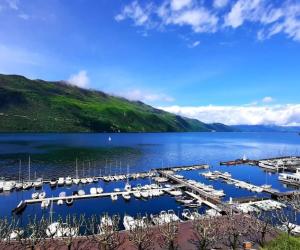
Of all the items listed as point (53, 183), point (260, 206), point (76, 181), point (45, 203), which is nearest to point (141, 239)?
point (260, 206)

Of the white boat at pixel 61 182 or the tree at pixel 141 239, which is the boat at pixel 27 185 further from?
the tree at pixel 141 239

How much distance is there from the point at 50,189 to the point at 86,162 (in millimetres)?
63797

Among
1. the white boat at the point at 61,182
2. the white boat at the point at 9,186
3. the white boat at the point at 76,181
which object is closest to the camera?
the white boat at the point at 9,186

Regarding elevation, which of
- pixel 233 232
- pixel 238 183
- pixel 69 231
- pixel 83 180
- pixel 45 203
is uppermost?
pixel 233 232

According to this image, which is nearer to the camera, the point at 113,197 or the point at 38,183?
the point at 113,197

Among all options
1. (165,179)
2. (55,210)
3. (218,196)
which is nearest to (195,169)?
(165,179)

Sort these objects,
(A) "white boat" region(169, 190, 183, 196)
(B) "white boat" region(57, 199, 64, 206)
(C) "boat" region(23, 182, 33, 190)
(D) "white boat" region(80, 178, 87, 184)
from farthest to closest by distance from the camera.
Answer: (D) "white boat" region(80, 178, 87, 184)
(C) "boat" region(23, 182, 33, 190)
(A) "white boat" region(169, 190, 183, 196)
(B) "white boat" region(57, 199, 64, 206)

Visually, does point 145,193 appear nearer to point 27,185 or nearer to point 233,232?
point 27,185

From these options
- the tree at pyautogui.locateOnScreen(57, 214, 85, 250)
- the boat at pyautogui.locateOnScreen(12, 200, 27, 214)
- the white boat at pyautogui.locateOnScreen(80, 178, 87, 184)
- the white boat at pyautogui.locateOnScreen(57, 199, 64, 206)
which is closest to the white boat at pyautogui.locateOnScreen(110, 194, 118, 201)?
the white boat at pyautogui.locateOnScreen(57, 199, 64, 206)

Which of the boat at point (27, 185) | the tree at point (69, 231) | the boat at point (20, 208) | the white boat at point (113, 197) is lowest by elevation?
the boat at point (20, 208)

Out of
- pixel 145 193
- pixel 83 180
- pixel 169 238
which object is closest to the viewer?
pixel 169 238

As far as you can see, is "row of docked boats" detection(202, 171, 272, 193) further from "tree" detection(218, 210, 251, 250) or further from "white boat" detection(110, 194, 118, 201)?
"tree" detection(218, 210, 251, 250)

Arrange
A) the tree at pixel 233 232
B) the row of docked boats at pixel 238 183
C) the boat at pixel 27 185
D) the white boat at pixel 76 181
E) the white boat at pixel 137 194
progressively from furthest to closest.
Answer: the white boat at pixel 76 181 < the row of docked boats at pixel 238 183 < the boat at pixel 27 185 < the white boat at pixel 137 194 < the tree at pixel 233 232

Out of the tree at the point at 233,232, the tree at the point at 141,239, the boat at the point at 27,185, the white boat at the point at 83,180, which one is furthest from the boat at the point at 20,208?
the tree at the point at 233,232
